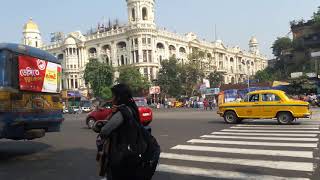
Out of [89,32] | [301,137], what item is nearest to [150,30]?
[89,32]

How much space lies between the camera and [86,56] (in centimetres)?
9656

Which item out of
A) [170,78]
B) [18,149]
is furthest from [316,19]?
[18,149]

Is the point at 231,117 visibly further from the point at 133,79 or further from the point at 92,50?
the point at 92,50

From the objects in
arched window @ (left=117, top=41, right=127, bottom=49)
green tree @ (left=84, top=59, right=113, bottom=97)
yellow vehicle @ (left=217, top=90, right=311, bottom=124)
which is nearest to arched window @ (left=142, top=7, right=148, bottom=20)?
arched window @ (left=117, top=41, right=127, bottom=49)

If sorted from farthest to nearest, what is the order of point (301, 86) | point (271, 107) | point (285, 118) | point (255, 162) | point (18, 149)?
point (301, 86)
point (271, 107)
point (285, 118)
point (18, 149)
point (255, 162)

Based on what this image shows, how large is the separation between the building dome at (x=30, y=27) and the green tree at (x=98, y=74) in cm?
4777

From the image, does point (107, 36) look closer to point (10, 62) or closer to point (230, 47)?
point (230, 47)

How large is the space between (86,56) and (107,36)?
27.5ft

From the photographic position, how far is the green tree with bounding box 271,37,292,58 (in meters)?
94.1

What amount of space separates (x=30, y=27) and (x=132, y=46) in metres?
44.2

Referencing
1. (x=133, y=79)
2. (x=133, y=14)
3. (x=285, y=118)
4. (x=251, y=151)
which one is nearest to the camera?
(x=251, y=151)

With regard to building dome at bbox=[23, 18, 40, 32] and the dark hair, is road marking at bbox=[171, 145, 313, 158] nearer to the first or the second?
the dark hair

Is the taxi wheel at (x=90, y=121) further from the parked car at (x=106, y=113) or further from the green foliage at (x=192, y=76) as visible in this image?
the green foliage at (x=192, y=76)

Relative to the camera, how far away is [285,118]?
19359mm
